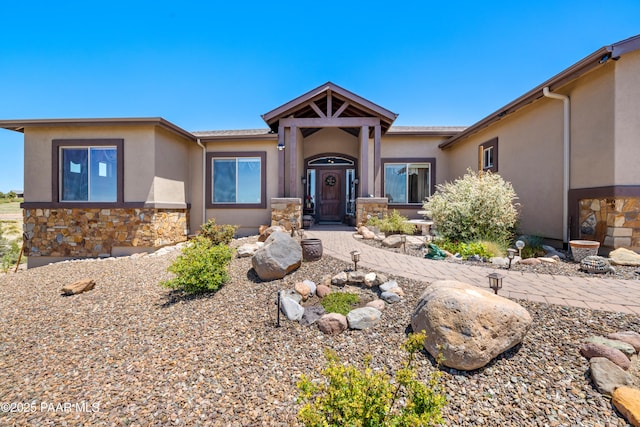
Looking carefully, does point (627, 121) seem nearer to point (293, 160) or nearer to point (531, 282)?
point (531, 282)

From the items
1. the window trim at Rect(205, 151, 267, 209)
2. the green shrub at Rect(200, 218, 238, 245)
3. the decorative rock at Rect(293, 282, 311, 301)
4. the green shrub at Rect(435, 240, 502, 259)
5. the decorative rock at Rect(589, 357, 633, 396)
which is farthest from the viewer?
the window trim at Rect(205, 151, 267, 209)

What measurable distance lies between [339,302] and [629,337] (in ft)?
8.95

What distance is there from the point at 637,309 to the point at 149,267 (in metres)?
7.78

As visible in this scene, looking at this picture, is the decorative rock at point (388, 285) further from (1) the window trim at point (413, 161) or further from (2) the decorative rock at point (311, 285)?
(1) the window trim at point (413, 161)

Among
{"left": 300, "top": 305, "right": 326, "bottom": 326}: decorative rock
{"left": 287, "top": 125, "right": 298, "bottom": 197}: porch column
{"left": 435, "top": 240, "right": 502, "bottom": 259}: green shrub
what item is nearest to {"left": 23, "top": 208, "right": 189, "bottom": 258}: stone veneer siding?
{"left": 287, "top": 125, "right": 298, "bottom": 197}: porch column

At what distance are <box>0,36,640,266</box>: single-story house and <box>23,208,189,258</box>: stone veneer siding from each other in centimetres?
3

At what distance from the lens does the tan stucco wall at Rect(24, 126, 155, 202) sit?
7.89 metres

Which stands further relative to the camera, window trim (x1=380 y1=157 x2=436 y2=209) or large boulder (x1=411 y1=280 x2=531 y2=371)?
window trim (x1=380 y1=157 x2=436 y2=209)

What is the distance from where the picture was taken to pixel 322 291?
381 centimetres

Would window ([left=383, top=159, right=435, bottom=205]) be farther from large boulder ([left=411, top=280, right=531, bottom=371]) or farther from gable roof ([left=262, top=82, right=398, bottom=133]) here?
large boulder ([left=411, top=280, right=531, bottom=371])

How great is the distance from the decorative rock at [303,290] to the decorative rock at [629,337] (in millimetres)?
3101

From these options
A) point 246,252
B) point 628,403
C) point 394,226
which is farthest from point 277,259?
point 394,226

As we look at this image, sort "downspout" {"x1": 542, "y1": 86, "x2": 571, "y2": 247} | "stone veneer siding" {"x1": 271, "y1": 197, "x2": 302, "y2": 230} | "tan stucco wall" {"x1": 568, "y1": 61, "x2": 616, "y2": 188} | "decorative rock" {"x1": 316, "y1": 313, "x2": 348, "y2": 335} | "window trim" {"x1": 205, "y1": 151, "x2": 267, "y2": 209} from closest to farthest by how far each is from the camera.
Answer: "decorative rock" {"x1": 316, "y1": 313, "x2": 348, "y2": 335}, "tan stucco wall" {"x1": 568, "y1": 61, "x2": 616, "y2": 188}, "downspout" {"x1": 542, "y1": 86, "x2": 571, "y2": 247}, "stone veneer siding" {"x1": 271, "y1": 197, "x2": 302, "y2": 230}, "window trim" {"x1": 205, "y1": 151, "x2": 267, "y2": 209}

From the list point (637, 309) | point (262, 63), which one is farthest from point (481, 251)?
point (262, 63)
